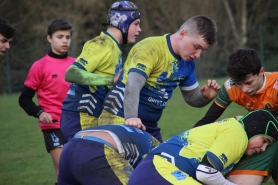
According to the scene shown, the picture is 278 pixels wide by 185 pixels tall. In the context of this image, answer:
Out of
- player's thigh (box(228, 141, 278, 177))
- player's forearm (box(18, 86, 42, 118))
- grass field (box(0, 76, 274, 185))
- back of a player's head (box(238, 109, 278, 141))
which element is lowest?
grass field (box(0, 76, 274, 185))

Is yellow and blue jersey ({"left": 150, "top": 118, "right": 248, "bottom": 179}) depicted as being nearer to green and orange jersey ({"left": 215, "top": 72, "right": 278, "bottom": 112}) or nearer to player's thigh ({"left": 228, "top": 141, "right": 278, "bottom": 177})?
player's thigh ({"left": 228, "top": 141, "right": 278, "bottom": 177})

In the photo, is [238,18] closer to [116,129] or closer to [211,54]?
[211,54]

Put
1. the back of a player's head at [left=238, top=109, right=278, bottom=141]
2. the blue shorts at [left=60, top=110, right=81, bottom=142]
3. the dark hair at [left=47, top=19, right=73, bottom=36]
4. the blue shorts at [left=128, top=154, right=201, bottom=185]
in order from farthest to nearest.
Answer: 1. the dark hair at [left=47, top=19, right=73, bottom=36]
2. the blue shorts at [left=60, top=110, right=81, bottom=142]
3. the back of a player's head at [left=238, top=109, right=278, bottom=141]
4. the blue shorts at [left=128, top=154, right=201, bottom=185]

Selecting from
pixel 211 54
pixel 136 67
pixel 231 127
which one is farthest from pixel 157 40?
pixel 211 54

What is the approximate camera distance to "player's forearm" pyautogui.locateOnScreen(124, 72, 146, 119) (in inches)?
168

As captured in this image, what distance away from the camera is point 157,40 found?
4621mm

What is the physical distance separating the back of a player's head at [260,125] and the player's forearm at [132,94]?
85cm

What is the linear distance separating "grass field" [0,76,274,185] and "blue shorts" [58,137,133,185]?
2.89 m

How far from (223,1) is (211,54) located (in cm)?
540

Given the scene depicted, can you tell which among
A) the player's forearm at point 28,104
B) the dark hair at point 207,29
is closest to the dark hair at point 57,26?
the player's forearm at point 28,104

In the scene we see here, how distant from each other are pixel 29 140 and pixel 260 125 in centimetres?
720

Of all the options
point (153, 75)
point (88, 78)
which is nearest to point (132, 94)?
point (153, 75)

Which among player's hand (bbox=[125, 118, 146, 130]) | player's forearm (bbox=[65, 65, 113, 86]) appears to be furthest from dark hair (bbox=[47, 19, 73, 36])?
player's hand (bbox=[125, 118, 146, 130])

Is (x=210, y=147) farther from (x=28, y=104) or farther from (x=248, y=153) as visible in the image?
(x=28, y=104)
